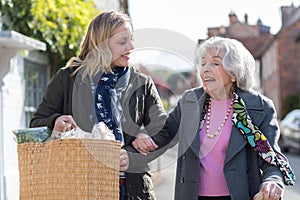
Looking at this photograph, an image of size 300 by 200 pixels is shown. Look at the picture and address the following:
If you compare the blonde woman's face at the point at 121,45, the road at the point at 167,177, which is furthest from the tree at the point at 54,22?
the blonde woman's face at the point at 121,45

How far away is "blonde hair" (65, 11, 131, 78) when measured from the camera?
10.7ft

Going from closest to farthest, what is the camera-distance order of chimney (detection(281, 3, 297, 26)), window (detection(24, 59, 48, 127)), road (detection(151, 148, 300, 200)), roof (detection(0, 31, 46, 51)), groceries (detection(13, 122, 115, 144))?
groceries (detection(13, 122, 115, 144)) → road (detection(151, 148, 300, 200)) → roof (detection(0, 31, 46, 51)) → window (detection(24, 59, 48, 127)) → chimney (detection(281, 3, 297, 26))

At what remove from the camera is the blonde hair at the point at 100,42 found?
3.26 m

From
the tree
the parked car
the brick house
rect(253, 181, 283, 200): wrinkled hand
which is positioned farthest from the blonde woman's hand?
the brick house

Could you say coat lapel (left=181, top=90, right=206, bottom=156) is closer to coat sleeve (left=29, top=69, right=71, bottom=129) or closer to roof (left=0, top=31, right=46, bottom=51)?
coat sleeve (left=29, top=69, right=71, bottom=129)

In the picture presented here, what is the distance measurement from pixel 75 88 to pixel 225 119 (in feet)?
2.45

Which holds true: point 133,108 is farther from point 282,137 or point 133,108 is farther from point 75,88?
point 282,137

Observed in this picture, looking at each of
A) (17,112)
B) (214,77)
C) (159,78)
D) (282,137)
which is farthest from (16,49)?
(282,137)

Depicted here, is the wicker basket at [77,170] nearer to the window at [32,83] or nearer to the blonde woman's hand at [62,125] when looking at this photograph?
the blonde woman's hand at [62,125]

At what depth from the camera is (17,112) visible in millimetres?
7926

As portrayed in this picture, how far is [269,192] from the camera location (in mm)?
3127

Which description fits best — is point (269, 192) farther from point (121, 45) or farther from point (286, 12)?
point (286, 12)

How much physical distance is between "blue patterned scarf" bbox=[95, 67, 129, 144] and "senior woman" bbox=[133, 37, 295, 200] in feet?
0.43

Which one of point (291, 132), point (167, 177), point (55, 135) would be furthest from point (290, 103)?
point (55, 135)
